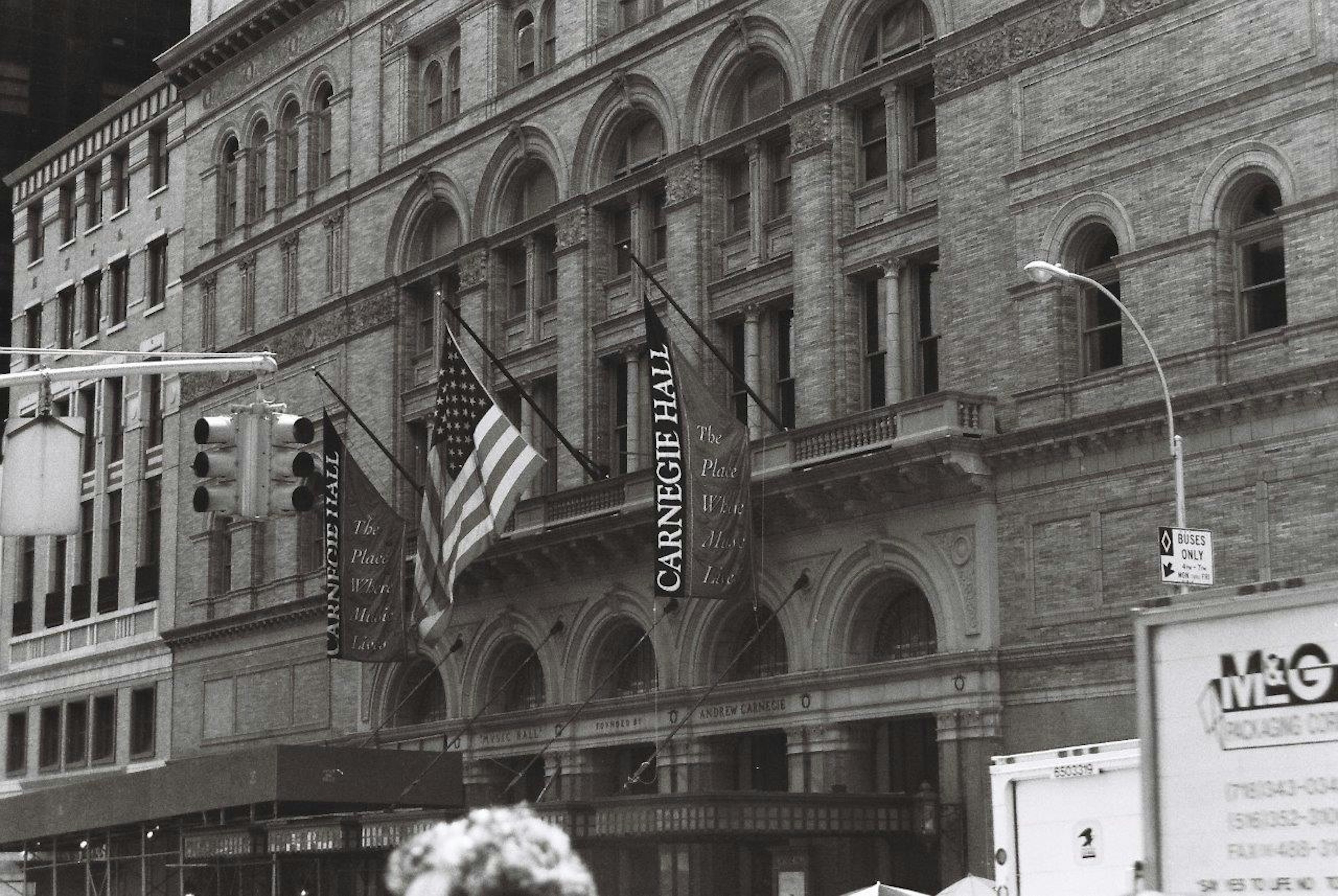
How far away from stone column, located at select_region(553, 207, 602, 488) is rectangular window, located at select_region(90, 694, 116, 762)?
2176 centimetres

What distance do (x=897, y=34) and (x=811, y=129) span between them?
2.17 metres

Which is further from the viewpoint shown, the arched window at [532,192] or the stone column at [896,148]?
the arched window at [532,192]

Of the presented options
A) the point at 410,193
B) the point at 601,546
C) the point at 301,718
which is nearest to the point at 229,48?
the point at 410,193

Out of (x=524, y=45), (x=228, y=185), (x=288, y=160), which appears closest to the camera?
(x=524, y=45)

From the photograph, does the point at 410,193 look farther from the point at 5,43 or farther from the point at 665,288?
the point at 5,43

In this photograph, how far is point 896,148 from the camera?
125 feet

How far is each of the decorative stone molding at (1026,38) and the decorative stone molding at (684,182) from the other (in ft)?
19.8

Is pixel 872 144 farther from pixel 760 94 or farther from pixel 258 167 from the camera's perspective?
pixel 258 167

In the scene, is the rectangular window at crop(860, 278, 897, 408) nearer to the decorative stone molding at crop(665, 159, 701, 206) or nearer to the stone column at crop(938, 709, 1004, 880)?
the decorative stone molding at crop(665, 159, 701, 206)

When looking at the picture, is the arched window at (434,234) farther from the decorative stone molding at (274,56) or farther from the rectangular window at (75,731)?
the rectangular window at (75,731)

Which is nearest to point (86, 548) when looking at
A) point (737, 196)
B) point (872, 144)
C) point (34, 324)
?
point (34, 324)

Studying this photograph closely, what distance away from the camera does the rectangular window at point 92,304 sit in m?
64.9

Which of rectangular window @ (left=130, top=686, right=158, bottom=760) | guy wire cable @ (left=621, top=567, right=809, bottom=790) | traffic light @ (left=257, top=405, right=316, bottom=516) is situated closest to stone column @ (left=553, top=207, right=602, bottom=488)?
guy wire cable @ (left=621, top=567, right=809, bottom=790)

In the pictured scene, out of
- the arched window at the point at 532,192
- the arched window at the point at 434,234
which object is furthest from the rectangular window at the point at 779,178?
the arched window at the point at 434,234
